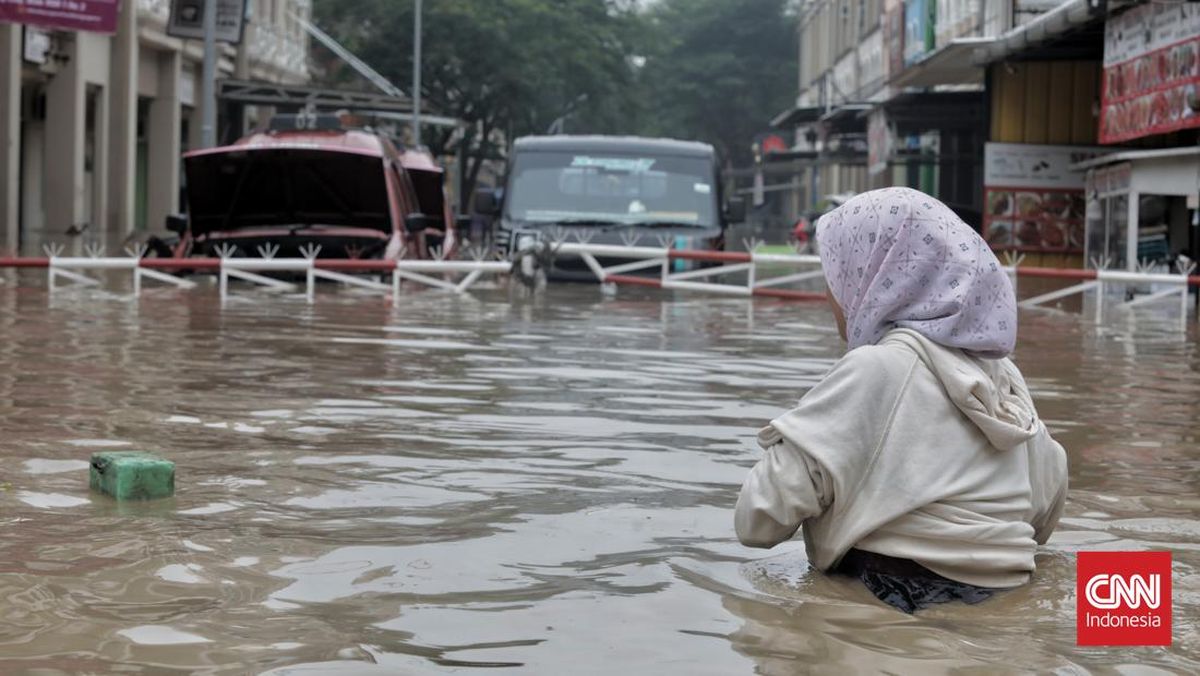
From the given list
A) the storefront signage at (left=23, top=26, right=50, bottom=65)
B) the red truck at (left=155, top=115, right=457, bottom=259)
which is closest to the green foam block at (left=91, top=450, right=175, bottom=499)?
the red truck at (left=155, top=115, right=457, bottom=259)

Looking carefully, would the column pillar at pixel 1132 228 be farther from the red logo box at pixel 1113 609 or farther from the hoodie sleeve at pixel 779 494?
the hoodie sleeve at pixel 779 494

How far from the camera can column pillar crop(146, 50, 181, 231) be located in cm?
5000

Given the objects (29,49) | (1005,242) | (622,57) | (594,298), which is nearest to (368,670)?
(594,298)

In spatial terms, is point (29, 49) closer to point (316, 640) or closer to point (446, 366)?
point (446, 366)

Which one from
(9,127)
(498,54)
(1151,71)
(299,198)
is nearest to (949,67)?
(1151,71)

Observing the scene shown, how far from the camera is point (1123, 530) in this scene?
21.7 feet

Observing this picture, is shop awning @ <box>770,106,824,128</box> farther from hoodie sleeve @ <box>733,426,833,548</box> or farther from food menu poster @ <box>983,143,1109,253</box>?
hoodie sleeve @ <box>733,426,833,548</box>

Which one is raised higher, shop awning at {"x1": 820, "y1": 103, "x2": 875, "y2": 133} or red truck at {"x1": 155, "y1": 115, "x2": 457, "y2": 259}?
shop awning at {"x1": 820, "y1": 103, "x2": 875, "y2": 133}

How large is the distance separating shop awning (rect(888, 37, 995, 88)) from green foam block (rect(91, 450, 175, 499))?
26.3 metres

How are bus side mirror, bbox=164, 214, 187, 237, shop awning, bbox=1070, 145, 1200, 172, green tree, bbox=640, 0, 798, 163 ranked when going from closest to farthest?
bus side mirror, bbox=164, 214, 187, 237 < shop awning, bbox=1070, 145, 1200, 172 < green tree, bbox=640, 0, 798, 163

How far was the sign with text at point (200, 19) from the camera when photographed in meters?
32.6

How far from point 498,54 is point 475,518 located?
2187 inches

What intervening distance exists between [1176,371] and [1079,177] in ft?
63.3

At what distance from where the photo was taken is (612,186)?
78.9 feet
